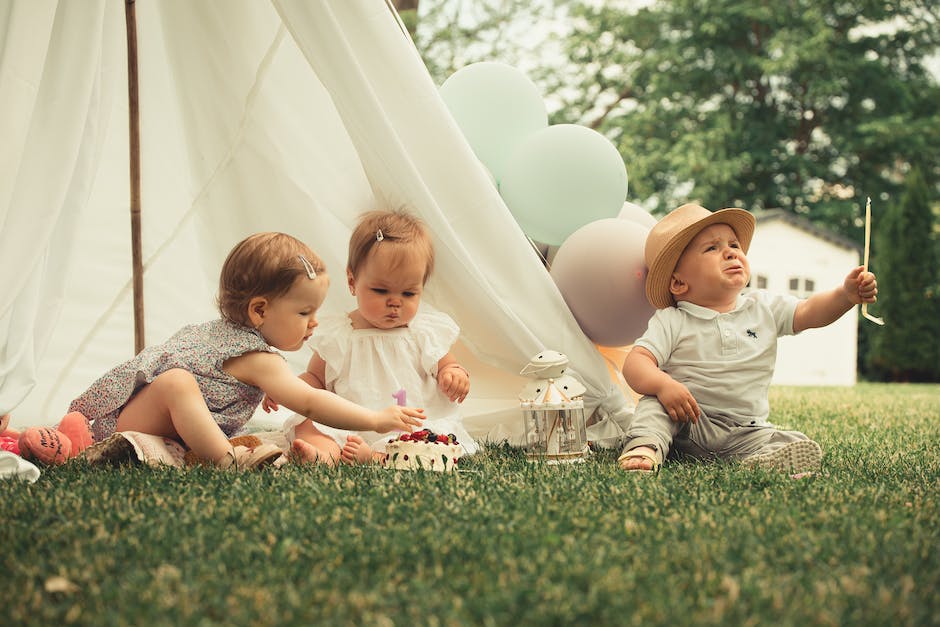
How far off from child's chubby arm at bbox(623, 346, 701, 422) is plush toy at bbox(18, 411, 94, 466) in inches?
61.9

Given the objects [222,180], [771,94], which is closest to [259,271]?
[222,180]

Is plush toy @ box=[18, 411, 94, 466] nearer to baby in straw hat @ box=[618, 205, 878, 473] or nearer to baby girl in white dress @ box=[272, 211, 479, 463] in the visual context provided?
baby girl in white dress @ box=[272, 211, 479, 463]

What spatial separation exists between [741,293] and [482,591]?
1.92m

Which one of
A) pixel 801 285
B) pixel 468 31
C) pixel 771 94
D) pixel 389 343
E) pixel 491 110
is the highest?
pixel 771 94

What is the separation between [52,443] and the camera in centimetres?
231

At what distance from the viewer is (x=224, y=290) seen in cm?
245

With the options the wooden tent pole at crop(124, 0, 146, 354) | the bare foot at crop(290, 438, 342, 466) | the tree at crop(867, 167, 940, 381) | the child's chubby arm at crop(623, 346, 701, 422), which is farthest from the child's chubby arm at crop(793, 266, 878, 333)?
the tree at crop(867, 167, 940, 381)

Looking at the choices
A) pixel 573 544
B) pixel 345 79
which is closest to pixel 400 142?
pixel 345 79

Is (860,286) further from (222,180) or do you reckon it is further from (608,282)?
(222,180)

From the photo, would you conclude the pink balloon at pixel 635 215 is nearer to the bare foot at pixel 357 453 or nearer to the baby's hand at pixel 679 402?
the baby's hand at pixel 679 402

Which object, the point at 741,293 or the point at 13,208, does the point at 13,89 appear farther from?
the point at 741,293

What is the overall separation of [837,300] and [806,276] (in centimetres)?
1334

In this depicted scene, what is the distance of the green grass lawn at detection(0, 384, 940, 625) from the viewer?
1.17m

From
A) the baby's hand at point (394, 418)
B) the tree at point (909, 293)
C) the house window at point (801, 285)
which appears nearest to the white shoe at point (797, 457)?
the baby's hand at point (394, 418)
